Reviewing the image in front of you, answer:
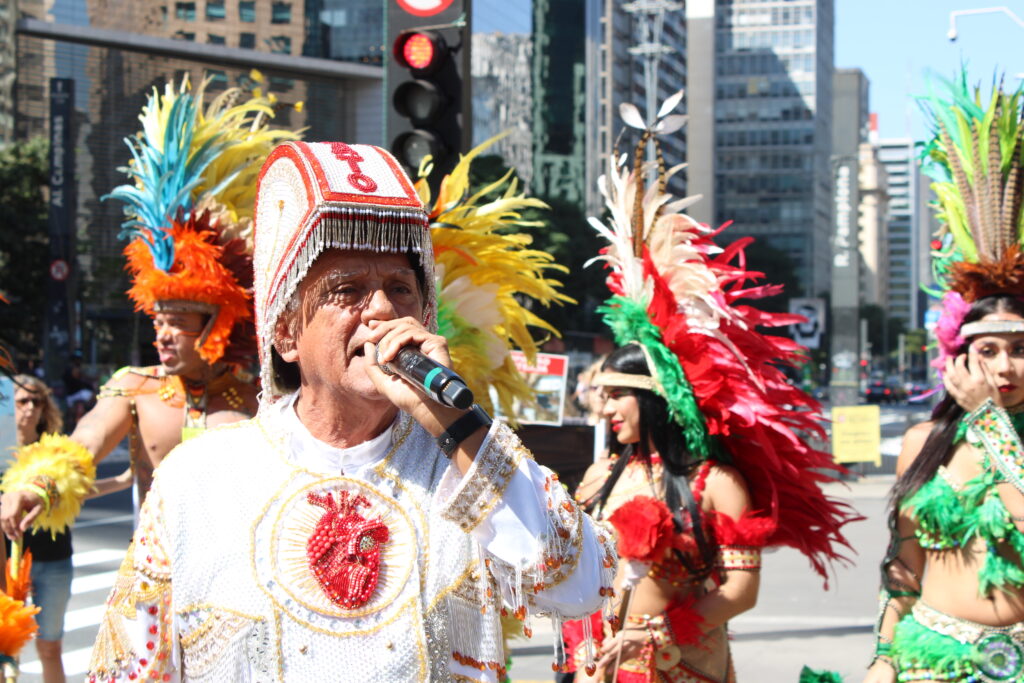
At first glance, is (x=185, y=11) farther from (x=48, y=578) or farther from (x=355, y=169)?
(x=355, y=169)

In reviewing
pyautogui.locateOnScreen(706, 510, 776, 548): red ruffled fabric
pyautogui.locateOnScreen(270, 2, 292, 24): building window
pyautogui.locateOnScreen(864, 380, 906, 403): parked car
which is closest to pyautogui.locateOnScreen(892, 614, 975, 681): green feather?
pyautogui.locateOnScreen(706, 510, 776, 548): red ruffled fabric

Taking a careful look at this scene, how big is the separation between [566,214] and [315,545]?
50.9m

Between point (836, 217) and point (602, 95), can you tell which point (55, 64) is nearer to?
point (836, 217)

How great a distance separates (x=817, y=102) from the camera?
132 metres

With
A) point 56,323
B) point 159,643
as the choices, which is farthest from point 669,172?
point 56,323

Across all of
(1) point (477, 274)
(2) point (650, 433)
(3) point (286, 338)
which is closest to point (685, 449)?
(2) point (650, 433)

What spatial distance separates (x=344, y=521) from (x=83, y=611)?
798 cm

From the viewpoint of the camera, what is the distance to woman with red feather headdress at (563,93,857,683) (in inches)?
156

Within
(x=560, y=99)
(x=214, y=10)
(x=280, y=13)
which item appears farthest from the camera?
(x=560, y=99)

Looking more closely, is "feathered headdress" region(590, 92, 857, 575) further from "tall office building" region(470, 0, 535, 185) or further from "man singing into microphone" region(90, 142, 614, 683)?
"tall office building" region(470, 0, 535, 185)

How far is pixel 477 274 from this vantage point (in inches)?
155

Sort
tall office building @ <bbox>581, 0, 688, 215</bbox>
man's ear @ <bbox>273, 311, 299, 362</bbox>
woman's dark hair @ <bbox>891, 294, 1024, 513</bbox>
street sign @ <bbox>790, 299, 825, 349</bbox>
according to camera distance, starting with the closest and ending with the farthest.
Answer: man's ear @ <bbox>273, 311, 299, 362</bbox> < woman's dark hair @ <bbox>891, 294, 1024, 513</bbox> < street sign @ <bbox>790, 299, 825, 349</bbox> < tall office building @ <bbox>581, 0, 688, 215</bbox>

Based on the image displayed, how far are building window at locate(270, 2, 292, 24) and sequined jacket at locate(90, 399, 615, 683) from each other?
40.2 m

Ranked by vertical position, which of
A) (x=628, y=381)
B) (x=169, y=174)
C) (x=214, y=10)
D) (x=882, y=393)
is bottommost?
(x=882, y=393)
